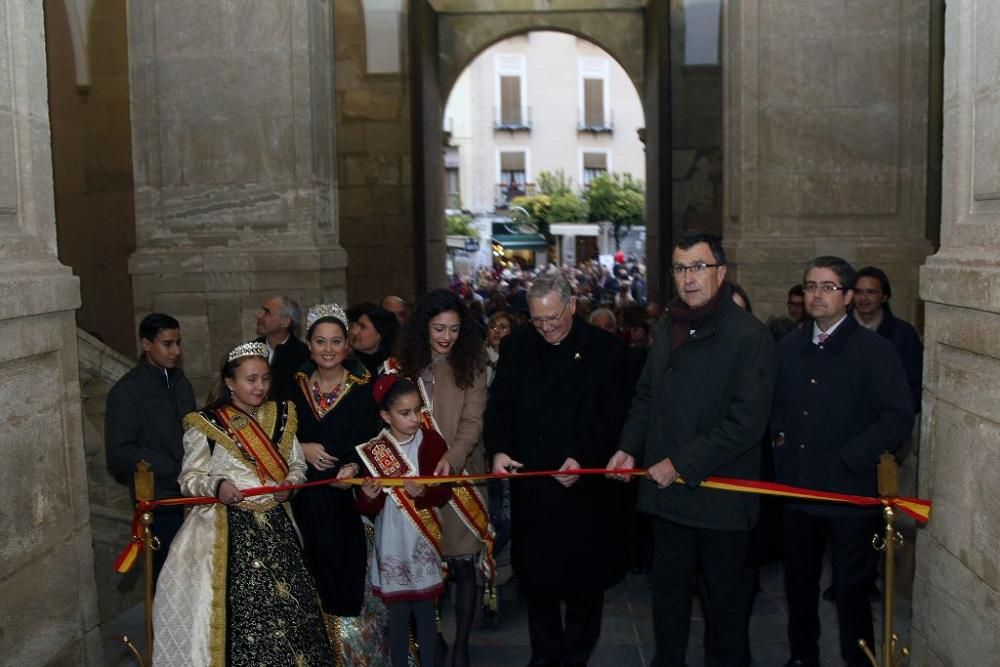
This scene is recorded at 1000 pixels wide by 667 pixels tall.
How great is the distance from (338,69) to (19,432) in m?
12.6

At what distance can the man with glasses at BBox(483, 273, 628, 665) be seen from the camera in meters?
5.25

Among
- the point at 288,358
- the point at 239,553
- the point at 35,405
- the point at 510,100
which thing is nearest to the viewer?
the point at 35,405

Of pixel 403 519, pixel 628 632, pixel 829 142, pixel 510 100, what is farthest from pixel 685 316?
pixel 510 100

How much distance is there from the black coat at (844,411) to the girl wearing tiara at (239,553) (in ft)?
7.28

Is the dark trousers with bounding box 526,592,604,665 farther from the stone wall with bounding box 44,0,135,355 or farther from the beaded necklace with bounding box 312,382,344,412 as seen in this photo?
the stone wall with bounding box 44,0,135,355

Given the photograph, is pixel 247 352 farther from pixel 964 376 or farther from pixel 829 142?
pixel 829 142

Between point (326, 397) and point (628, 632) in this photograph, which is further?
point (628, 632)

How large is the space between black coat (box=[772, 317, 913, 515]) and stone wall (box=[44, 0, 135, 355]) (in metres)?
10.6

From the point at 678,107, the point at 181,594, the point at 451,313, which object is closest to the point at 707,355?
the point at 451,313

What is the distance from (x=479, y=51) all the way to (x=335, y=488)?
16181 mm

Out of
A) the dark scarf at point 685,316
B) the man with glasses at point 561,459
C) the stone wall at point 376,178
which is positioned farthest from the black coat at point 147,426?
the stone wall at point 376,178

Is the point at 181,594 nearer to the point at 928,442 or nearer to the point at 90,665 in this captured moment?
the point at 90,665

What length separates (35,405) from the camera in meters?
4.52

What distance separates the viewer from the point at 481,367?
5.56m
